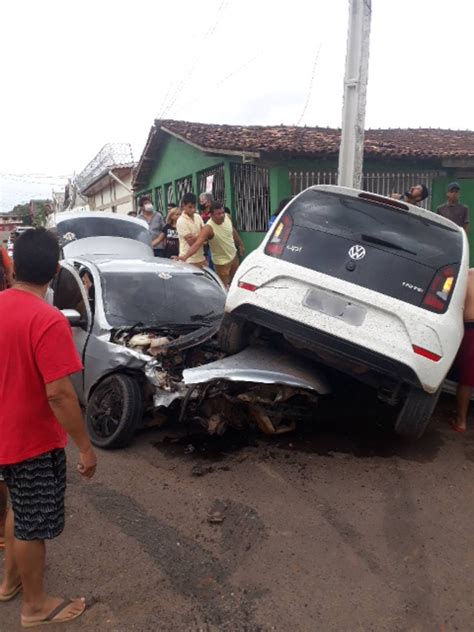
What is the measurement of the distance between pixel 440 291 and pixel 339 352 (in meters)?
0.83

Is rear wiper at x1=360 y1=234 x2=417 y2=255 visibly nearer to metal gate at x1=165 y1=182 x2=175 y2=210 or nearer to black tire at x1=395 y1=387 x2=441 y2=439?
black tire at x1=395 y1=387 x2=441 y2=439

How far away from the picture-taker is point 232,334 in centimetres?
450

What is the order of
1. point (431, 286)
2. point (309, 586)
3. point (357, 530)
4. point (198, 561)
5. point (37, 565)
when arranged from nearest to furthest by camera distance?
point (37, 565) → point (309, 586) → point (198, 561) → point (357, 530) → point (431, 286)

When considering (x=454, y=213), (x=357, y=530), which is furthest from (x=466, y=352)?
(x=454, y=213)

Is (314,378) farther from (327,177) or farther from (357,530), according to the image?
(327,177)

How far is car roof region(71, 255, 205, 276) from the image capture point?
5590 mm

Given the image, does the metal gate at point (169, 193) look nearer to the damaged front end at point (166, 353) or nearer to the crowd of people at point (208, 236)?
the crowd of people at point (208, 236)

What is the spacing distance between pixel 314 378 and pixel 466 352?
4.49 ft

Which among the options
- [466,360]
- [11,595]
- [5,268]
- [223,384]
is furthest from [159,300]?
[11,595]

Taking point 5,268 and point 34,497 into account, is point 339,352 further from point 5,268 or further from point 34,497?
point 5,268

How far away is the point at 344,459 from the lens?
170 inches

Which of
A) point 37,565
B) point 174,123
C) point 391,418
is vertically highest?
point 174,123

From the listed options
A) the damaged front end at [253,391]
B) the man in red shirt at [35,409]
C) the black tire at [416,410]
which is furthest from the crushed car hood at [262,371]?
the man in red shirt at [35,409]

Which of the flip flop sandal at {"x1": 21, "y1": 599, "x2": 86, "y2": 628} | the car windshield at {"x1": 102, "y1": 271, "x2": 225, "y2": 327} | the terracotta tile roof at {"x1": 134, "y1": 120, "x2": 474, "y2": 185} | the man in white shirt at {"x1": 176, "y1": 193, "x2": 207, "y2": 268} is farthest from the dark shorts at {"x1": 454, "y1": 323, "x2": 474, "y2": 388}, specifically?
the terracotta tile roof at {"x1": 134, "y1": 120, "x2": 474, "y2": 185}
